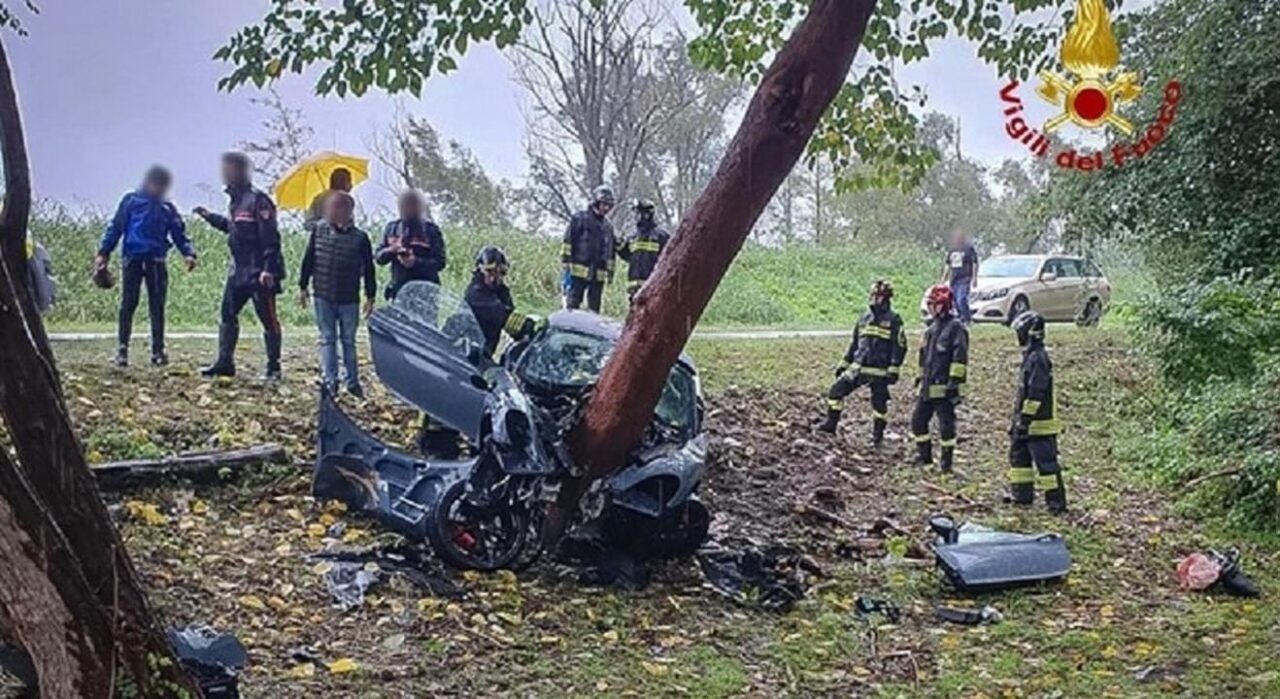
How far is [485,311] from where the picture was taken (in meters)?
8.38

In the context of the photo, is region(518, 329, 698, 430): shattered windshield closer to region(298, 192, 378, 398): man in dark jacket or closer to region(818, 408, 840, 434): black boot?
region(298, 192, 378, 398): man in dark jacket

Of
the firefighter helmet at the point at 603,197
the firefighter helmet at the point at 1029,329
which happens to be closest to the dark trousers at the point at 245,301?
the firefighter helmet at the point at 603,197

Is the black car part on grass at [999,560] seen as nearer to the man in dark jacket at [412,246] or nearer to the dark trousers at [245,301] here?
the man in dark jacket at [412,246]

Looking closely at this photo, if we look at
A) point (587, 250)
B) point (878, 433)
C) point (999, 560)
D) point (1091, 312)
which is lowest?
point (999, 560)

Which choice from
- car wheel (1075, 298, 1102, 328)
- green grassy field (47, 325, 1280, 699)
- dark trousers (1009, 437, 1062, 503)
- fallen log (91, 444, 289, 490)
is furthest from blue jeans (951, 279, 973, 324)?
fallen log (91, 444, 289, 490)

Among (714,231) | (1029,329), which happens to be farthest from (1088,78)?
(714,231)

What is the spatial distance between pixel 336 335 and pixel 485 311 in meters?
1.60

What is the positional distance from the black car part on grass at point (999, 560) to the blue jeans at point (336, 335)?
487 cm

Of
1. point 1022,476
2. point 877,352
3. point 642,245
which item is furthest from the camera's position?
point 642,245

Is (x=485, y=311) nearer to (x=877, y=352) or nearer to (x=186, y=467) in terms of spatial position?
(x=186, y=467)

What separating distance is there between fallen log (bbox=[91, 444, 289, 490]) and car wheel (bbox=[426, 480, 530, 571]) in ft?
6.45

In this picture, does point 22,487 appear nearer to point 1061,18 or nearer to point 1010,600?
point 1010,600

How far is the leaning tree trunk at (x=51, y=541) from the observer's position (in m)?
3.26

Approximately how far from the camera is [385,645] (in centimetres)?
551
